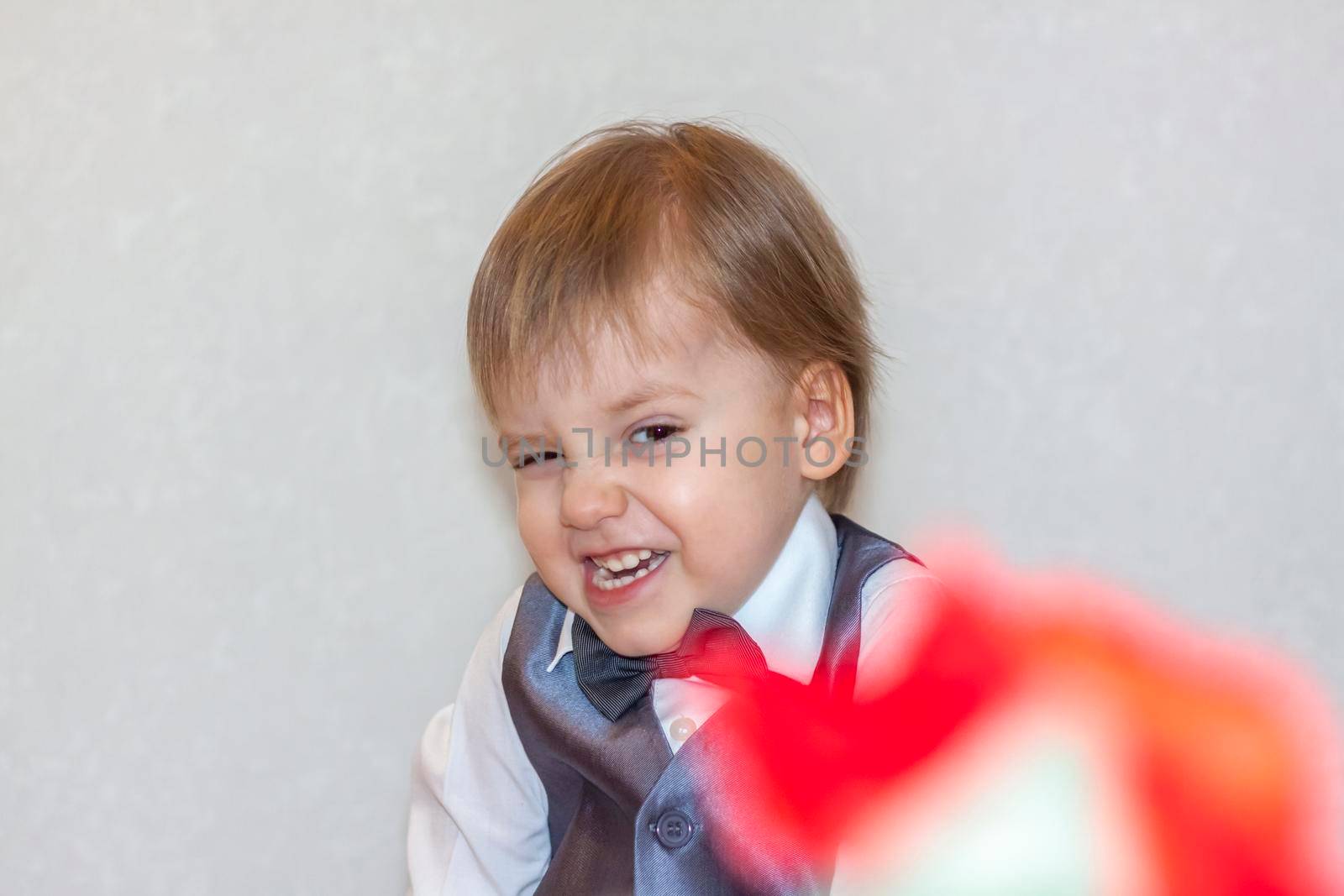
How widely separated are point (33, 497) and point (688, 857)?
616 millimetres

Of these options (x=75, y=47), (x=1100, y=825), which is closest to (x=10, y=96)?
(x=75, y=47)

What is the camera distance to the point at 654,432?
2.92 ft

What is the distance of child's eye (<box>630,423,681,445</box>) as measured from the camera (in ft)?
2.90

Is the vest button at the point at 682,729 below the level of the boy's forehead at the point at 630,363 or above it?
below

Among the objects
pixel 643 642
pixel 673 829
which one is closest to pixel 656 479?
pixel 643 642

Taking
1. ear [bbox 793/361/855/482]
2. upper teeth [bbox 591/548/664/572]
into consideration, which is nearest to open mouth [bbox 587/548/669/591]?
upper teeth [bbox 591/548/664/572]

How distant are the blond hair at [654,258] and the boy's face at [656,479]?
0.6 inches

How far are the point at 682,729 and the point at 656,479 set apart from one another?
17 cm

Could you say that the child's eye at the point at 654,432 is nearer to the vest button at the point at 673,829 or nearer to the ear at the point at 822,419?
the ear at the point at 822,419

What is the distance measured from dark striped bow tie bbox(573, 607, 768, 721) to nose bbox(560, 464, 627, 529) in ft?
0.31

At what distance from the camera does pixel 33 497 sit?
3.75ft

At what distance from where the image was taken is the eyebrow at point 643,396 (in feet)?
2.84

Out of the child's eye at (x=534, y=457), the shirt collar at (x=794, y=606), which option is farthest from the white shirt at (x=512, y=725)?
the child's eye at (x=534, y=457)

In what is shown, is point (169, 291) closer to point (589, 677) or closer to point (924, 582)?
point (589, 677)
